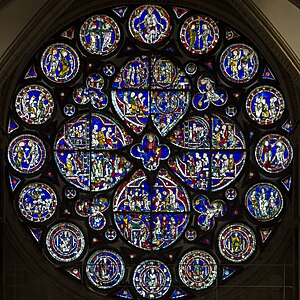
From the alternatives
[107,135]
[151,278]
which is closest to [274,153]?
[107,135]

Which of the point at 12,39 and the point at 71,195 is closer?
the point at 12,39

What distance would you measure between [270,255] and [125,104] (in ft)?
11.2

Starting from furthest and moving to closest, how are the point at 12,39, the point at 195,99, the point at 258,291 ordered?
the point at 195,99 < the point at 258,291 < the point at 12,39

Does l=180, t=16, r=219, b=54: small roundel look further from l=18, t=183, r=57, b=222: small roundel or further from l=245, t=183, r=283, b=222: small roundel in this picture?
l=18, t=183, r=57, b=222: small roundel

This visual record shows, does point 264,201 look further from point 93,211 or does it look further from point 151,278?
point 93,211

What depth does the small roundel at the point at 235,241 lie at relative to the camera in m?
22.4

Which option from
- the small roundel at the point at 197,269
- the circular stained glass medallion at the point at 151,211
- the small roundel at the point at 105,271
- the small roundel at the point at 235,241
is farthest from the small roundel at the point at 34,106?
the small roundel at the point at 235,241

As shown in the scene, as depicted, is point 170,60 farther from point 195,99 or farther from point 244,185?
point 244,185

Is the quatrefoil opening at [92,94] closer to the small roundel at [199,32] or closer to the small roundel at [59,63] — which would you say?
the small roundel at [59,63]

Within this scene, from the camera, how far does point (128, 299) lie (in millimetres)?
22156

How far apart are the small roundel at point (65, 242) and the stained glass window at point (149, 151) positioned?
16 millimetres

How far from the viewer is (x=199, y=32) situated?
75.7 ft

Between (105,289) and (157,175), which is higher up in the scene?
(157,175)

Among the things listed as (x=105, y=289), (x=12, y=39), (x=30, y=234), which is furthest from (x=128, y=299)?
(x=12, y=39)
